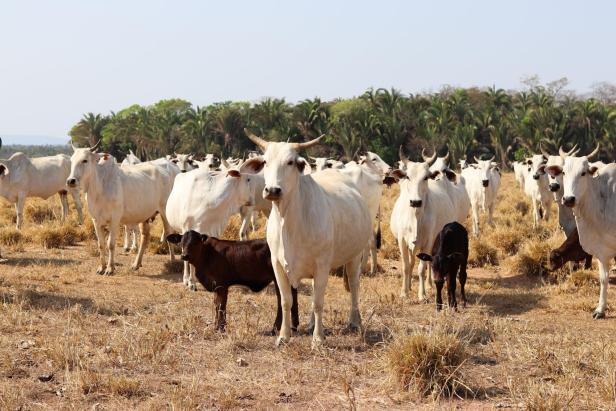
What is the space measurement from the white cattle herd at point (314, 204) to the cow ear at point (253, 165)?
1 cm

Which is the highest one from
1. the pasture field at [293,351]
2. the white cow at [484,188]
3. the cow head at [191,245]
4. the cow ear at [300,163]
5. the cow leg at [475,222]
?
the cow ear at [300,163]

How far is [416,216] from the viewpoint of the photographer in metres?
11.0

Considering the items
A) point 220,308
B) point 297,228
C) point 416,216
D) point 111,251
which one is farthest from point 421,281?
point 111,251

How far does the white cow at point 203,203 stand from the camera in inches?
466

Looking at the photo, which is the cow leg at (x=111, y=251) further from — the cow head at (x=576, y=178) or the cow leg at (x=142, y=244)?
the cow head at (x=576, y=178)

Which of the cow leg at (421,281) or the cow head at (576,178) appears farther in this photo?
the cow leg at (421,281)

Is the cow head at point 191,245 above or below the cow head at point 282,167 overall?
below

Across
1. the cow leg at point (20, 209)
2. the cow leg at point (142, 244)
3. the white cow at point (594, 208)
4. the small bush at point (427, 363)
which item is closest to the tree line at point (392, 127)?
the cow leg at point (20, 209)

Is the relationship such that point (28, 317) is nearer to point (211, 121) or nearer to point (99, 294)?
point (99, 294)

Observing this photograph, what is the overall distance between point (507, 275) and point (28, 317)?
812 cm

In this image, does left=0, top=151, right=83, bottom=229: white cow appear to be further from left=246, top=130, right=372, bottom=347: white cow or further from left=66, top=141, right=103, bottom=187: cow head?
left=246, top=130, right=372, bottom=347: white cow

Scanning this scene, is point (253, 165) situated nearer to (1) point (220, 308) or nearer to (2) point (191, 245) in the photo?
(2) point (191, 245)

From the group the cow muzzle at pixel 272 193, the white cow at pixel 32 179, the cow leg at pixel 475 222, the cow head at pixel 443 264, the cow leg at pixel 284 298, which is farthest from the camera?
the white cow at pixel 32 179

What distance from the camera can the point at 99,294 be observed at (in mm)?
10805
